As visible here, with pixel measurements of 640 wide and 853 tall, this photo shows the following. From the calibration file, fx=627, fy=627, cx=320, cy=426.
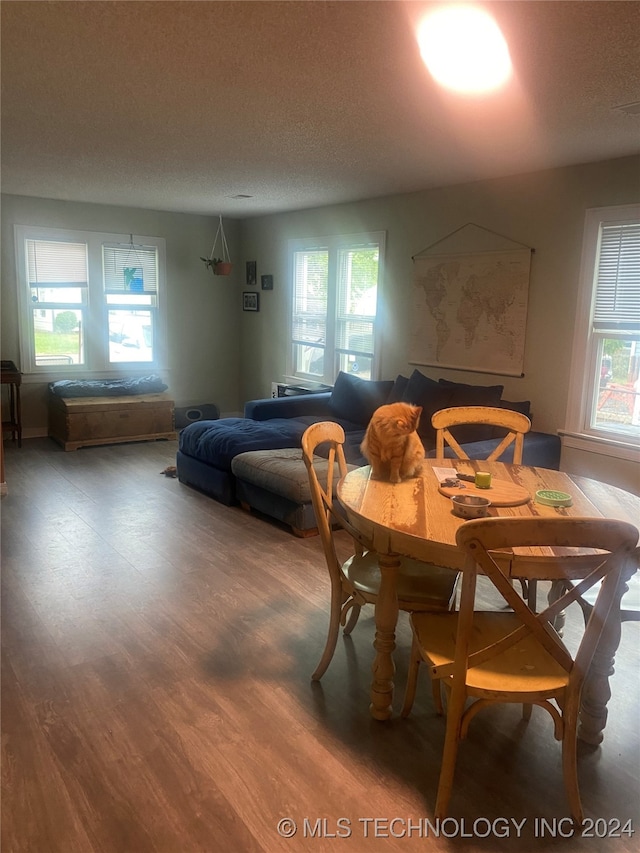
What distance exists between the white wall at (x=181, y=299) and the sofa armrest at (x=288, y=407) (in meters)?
2.09

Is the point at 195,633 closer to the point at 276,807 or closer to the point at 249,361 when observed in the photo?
the point at 276,807

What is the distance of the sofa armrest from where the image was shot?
18.1 feet

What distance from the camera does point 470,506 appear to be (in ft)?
6.77

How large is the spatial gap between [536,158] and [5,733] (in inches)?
163

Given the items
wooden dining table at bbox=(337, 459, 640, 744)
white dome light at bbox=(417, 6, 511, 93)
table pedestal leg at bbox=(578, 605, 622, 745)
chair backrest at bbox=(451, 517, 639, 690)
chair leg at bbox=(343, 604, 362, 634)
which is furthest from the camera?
chair leg at bbox=(343, 604, 362, 634)

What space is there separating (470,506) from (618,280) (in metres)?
2.67

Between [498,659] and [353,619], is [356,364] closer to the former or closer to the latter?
[353,619]

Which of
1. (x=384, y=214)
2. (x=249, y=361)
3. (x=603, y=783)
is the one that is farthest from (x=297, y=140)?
(x=249, y=361)

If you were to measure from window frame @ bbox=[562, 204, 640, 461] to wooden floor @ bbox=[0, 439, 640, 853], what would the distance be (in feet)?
5.63

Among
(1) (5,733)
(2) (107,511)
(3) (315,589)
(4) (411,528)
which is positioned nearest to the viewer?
(4) (411,528)

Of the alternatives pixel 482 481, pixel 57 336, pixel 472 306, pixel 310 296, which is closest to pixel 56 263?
pixel 57 336

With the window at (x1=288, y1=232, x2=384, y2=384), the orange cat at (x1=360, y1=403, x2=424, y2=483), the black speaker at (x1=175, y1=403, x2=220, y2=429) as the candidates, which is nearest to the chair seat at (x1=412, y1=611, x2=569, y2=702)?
the orange cat at (x1=360, y1=403, x2=424, y2=483)

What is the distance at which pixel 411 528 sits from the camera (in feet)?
6.31

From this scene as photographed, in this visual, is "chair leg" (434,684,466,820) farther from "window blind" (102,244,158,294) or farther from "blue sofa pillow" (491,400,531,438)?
"window blind" (102,244,158,294)
